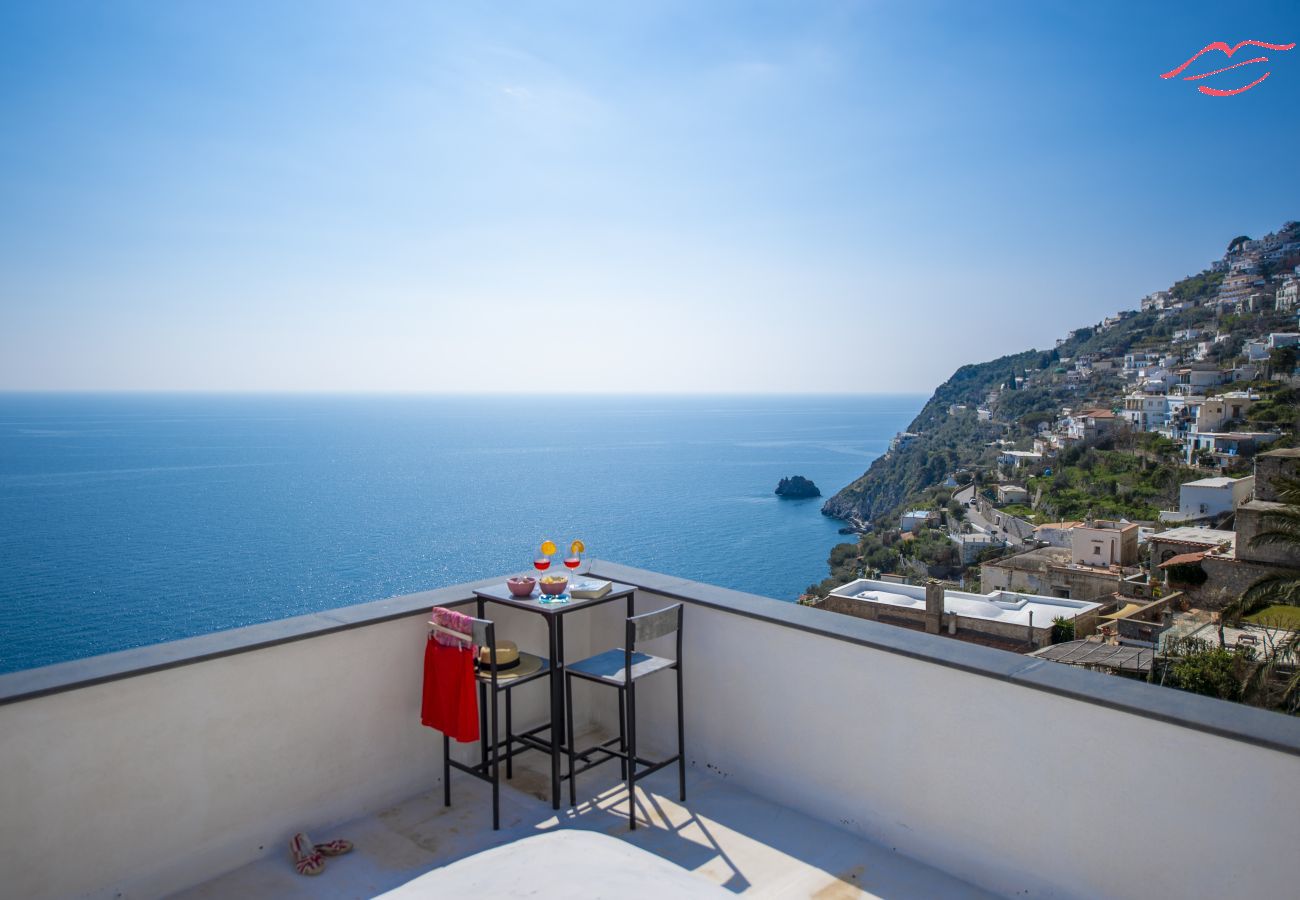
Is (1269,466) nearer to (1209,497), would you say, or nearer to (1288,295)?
(1209,497)

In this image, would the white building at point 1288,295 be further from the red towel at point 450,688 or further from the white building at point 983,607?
the red towel at point 450,688

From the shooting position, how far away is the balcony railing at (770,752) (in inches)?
74.5

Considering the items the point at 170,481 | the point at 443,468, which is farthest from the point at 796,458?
the point at 170,481

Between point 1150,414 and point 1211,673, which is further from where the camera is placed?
point 1150,414

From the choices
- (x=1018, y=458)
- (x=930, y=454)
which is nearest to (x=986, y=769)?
(x=1018, y=458)

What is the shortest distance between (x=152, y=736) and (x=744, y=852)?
1.88m

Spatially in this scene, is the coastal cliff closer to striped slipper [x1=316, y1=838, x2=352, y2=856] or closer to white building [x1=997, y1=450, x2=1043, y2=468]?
white building [x1=997, y1=450, x2=1043, y2=468]

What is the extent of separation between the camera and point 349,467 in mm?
72188

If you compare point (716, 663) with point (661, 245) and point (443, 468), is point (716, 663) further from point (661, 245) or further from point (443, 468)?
point (443, 468)

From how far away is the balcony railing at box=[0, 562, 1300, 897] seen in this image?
6.21 feet

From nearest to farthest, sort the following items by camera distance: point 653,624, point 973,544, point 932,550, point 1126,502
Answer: point 653,624 → point 973,544 → point 932,550 → point 1126,502

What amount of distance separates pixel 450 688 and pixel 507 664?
0.71ft

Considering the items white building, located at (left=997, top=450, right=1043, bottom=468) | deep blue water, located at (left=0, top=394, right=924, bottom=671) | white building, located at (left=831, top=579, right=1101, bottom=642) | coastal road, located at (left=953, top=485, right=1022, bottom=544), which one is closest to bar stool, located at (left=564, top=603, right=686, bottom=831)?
deep blue water, located at (left=0, top=394, right=924, bottom=671)

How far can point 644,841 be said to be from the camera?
2605mm
